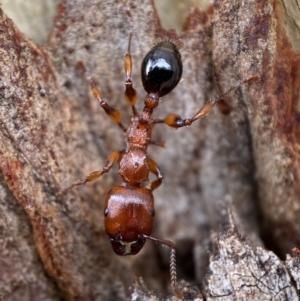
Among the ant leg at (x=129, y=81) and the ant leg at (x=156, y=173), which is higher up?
the ant leg at (x=129, y=81)

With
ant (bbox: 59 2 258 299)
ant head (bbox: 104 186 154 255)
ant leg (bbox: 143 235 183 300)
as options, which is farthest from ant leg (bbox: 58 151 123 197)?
ant leg (bbox: 143 235 183 300)

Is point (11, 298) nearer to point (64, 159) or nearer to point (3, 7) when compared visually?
point (64, 159)

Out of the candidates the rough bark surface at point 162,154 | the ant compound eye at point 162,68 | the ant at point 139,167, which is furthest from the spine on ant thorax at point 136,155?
the ant compound eye at point 162,68

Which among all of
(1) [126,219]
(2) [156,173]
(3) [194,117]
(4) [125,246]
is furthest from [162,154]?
(4) [125,246]

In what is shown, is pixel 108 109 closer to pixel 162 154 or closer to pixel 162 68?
pixel 162 68

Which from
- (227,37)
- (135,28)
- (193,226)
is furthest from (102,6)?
(193,226)

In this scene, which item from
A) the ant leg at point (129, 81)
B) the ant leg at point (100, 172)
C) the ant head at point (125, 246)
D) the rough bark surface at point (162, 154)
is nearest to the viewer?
the rough bark surface at point (162, 154)

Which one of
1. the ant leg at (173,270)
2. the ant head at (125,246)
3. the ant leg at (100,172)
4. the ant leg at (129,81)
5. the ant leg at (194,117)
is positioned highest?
the ant leg at (129,81)

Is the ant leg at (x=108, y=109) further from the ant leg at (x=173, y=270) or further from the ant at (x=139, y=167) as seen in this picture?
the ant leg at (x=173, y=270)
